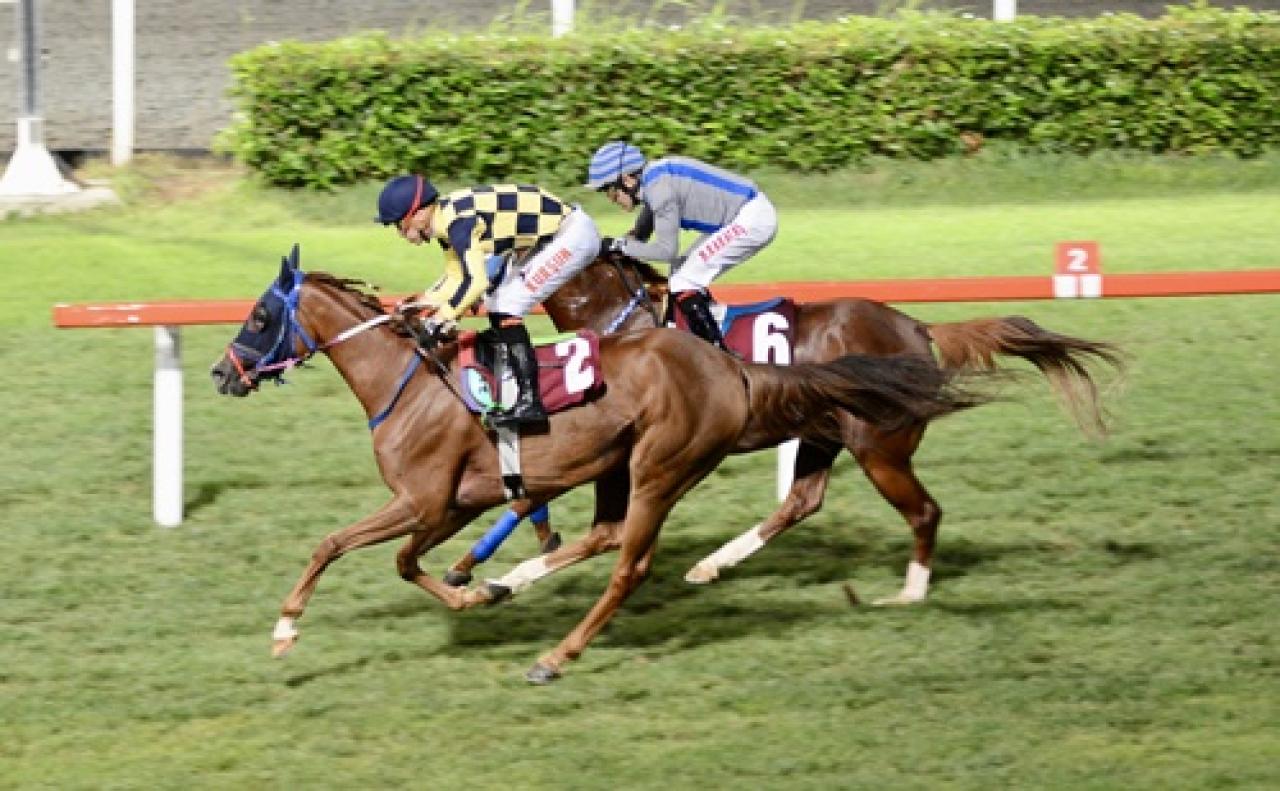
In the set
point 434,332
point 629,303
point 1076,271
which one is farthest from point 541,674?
point 1076,271

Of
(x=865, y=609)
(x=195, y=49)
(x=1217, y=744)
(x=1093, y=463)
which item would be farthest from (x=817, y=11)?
(x=1217, y=744)

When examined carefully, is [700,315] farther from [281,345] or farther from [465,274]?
[281,345]

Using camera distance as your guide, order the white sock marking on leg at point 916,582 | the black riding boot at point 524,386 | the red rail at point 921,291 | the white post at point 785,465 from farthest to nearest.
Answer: the white post at point 785,465, the red rail at point 921,291, the white sock marking on leg at point 916,582, the black riding boot at point 524,386

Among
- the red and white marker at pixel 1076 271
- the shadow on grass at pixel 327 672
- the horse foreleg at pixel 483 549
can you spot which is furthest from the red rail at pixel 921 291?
the shadow on grass at pixel 327 672

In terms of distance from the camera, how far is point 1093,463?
9.45 m

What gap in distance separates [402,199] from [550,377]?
75 centimetres

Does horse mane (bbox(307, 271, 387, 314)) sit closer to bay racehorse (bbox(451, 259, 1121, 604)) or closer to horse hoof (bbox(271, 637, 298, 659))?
bay racehorse (bbox(451, 259, 1121, 604))

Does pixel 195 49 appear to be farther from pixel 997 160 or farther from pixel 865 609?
pixel 865 609

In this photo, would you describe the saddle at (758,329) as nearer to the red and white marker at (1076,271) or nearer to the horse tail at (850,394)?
the horse tail at (850,394)

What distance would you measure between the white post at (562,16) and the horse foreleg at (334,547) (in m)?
7.86

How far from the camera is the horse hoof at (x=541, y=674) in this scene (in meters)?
6.99

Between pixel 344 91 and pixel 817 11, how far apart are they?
17.6 feet

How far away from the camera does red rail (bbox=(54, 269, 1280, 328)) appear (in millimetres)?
8523

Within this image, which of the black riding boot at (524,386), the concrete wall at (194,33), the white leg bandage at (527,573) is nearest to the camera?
the black riding boot at (524,386)
